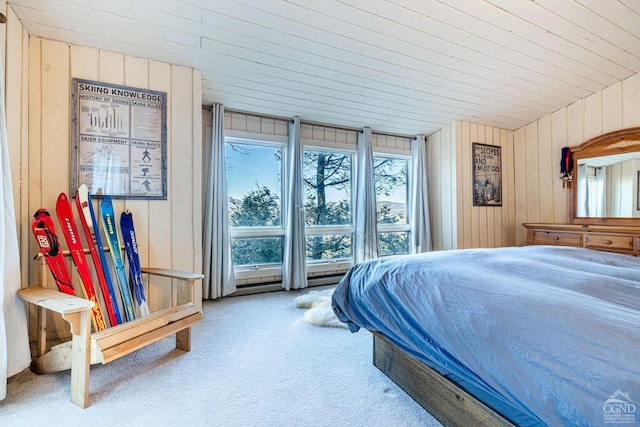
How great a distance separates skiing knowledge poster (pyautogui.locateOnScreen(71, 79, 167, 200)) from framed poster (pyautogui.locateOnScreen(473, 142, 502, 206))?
12.0 ft

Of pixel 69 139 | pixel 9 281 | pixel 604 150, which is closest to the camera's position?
pixel 9 281

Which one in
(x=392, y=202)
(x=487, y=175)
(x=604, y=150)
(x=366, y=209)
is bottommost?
(x=366, y=209)

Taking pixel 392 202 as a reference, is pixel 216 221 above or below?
below

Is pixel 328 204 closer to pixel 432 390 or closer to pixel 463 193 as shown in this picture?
pixel 463 193

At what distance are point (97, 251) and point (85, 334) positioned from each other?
2.28 ft

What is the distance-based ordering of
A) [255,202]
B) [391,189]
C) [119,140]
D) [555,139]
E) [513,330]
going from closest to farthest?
[513,330]
[119,140]
[255,202]
[555,139]
[391,189]

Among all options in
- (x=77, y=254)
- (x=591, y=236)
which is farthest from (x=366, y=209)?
(x=77, y=254)

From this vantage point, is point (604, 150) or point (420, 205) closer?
point (604, 150)

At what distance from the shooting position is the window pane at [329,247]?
3682 mm

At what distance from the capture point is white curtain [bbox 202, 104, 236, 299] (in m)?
2.95

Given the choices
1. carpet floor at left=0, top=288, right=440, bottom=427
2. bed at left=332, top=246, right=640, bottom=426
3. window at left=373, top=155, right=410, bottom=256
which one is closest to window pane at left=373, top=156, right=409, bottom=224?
window at left=373, top=155, right=410, bottom=256

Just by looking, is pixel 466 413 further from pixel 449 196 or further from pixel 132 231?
pixel 449 196

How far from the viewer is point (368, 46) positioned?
7.47ft

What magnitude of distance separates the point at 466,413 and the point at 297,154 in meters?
2.78
